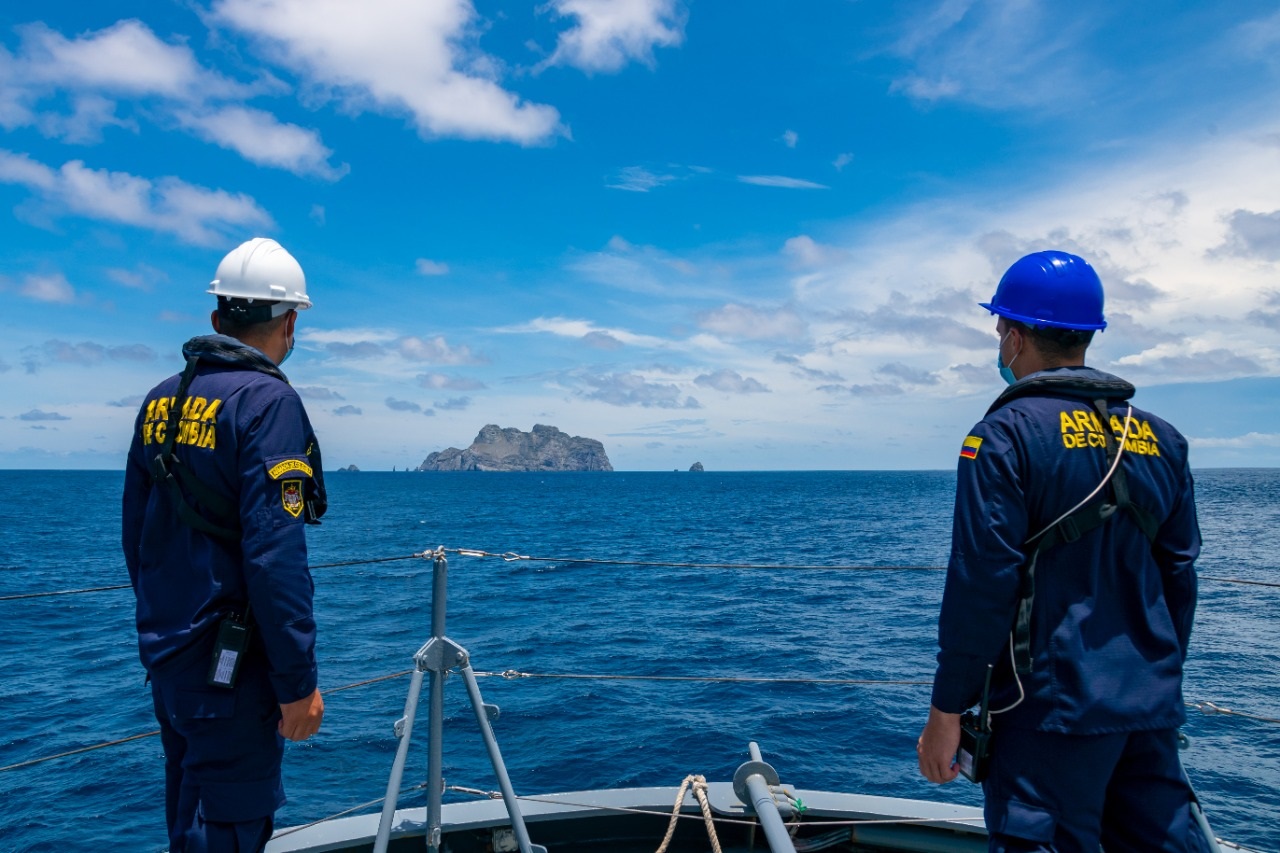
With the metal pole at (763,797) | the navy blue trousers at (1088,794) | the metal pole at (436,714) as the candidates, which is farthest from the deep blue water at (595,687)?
the navy blue trousers at (1088,794)

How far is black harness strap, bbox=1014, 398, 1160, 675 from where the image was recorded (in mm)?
2072

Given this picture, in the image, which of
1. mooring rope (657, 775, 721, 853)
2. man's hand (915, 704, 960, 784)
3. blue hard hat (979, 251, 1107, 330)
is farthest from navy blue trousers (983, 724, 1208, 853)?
mooring rope (657, 775, 721, 853)

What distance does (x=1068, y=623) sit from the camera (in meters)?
2.09

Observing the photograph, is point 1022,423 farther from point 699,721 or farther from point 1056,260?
point 699,721

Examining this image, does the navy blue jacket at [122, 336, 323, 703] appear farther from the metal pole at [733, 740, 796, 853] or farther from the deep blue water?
the deep blue water

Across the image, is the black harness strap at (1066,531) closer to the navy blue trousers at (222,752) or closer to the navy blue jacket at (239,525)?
the navy blue jacket at (239,525)

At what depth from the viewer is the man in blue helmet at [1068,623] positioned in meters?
2.08

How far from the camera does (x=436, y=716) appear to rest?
3229 millimetres

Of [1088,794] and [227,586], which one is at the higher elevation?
[227,586]

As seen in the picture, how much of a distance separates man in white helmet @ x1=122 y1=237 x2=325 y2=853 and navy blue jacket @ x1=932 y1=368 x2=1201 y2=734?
1.77 meters

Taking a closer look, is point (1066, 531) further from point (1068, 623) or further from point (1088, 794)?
point (1088, 794)

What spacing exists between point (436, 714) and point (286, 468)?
4.34 feet

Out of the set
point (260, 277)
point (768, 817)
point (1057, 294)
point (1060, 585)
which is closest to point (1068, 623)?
point (1060, 585)

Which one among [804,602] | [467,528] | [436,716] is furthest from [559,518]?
[436,716]
